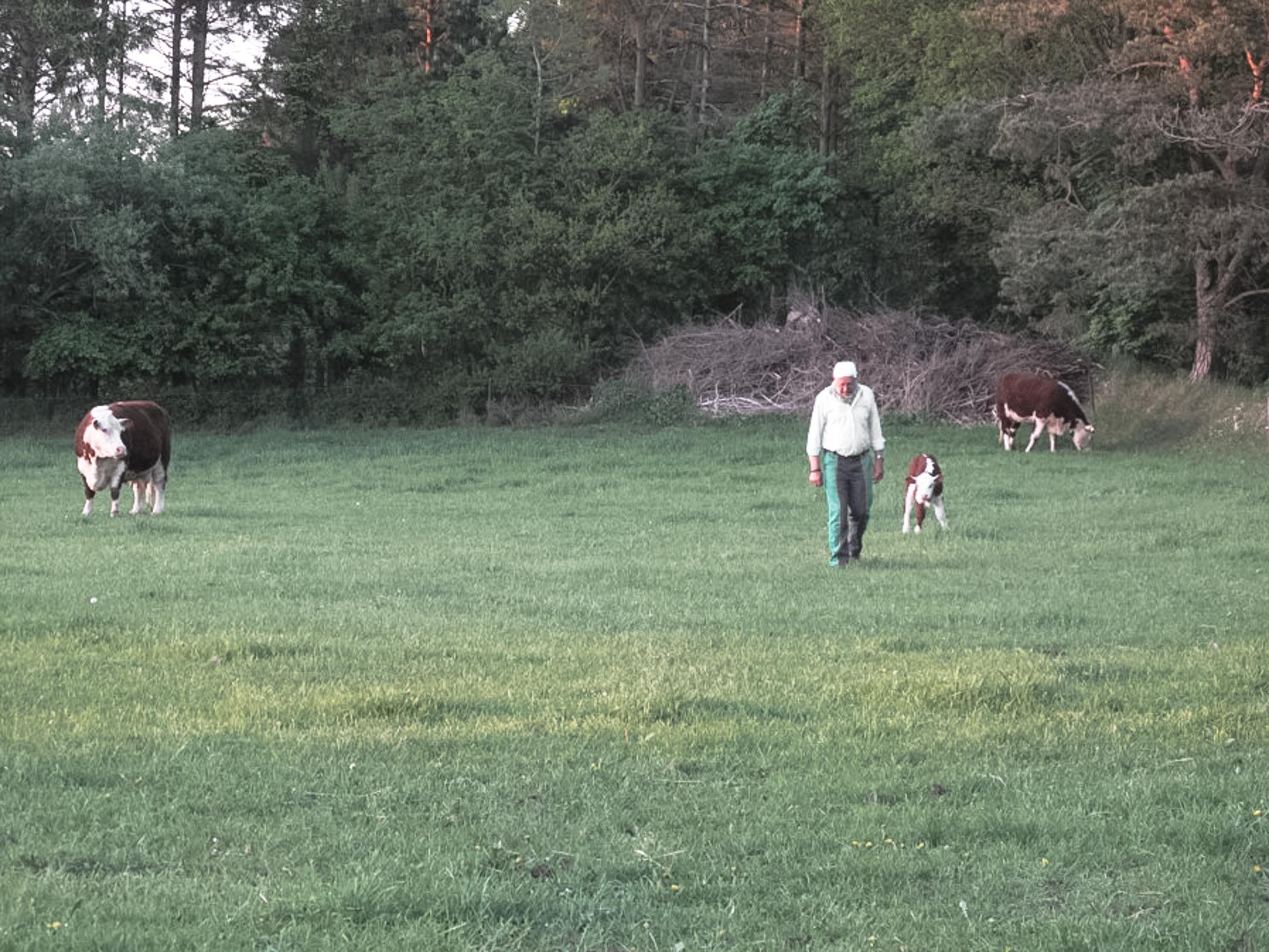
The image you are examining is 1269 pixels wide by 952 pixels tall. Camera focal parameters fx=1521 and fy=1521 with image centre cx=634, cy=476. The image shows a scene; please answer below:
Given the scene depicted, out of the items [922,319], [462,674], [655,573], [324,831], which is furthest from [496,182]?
[324,831]

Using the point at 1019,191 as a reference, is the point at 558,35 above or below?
above

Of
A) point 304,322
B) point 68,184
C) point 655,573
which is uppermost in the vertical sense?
point 68,184

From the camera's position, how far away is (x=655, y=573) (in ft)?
49.9

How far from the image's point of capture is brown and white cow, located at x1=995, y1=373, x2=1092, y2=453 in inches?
1260

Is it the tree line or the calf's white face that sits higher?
the tree line

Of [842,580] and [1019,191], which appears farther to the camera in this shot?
[1019,191]

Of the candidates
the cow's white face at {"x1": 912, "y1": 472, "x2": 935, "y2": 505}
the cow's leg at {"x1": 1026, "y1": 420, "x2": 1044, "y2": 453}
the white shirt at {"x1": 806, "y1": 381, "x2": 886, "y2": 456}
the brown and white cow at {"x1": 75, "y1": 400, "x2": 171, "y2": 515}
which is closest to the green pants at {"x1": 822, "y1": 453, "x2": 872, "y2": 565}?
the white shirt at {"x1": 806, "y1": 381, "x2": 886, "y2": 456}

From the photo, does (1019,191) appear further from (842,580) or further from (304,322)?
(842,580)

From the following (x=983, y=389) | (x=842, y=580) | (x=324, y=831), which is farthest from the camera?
(x=983, y=389)

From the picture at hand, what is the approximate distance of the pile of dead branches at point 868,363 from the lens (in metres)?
36.5

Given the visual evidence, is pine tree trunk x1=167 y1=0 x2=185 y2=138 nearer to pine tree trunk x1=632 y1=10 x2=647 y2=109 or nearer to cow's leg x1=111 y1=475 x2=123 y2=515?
pine tree trunk x1=632 y1=10 x2=647 y2=109

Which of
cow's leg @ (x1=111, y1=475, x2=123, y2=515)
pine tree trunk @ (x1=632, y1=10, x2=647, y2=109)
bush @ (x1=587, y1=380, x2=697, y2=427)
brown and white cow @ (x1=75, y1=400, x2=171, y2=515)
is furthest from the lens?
pine tree trunk @ (x1=632, y1=10, x2=647, y2=109)

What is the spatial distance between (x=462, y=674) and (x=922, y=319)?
3258 cm

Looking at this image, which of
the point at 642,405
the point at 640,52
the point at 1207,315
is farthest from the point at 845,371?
the point at 640,52
